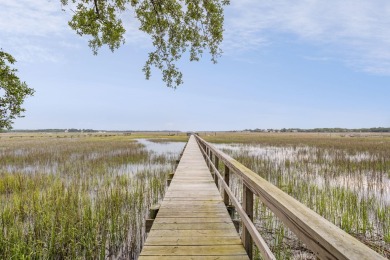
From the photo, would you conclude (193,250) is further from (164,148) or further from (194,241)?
(164,148)

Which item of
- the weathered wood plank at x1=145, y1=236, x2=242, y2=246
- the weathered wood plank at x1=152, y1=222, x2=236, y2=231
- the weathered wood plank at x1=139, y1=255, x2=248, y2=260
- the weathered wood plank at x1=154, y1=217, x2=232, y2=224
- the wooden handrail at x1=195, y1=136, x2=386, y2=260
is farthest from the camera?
the weathered wood plank at x1=154, y1=217, x2=232, y2=224

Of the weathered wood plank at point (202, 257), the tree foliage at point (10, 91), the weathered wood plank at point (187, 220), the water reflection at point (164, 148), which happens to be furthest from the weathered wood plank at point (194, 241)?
the water reflection at point (164, 148)

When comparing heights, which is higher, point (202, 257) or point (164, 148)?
point (202, 257)

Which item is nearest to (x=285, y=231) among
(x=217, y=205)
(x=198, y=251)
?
(x=217, y=205)

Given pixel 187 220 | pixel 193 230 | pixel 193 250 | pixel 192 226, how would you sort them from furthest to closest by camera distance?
pixel 187 220, pixel 192 226, pixel 193 230, pixel 193 250

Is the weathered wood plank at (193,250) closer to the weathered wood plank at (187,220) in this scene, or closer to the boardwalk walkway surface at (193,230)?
the boardwalk walkway surface at (193,230)

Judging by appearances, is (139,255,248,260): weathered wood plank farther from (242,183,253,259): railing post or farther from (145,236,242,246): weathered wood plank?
(145,236,242,246): weathered wood plank

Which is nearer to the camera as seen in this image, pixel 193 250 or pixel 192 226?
pixel 193 250

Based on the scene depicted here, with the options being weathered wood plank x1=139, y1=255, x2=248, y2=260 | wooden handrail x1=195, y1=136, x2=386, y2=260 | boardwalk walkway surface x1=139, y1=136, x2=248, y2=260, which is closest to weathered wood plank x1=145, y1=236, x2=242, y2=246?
boardwalk walkway surface x1=139, y1=136, x2=248, y2=260

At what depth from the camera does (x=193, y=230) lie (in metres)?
4.30

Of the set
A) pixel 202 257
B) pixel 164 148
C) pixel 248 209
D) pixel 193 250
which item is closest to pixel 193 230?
pixel 193 250

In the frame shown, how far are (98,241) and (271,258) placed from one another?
4831 millimetres

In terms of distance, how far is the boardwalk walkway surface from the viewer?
3.48 metres

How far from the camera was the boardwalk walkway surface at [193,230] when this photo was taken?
137 inches
